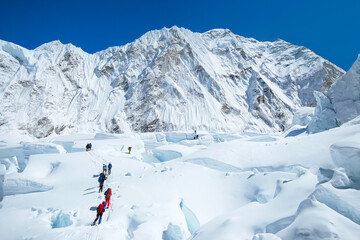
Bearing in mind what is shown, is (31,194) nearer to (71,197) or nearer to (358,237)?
(71,197)

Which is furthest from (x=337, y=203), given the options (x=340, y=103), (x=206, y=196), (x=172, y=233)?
(x=340, y=103)

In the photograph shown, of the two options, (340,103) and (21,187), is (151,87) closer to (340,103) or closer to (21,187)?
(340,103)

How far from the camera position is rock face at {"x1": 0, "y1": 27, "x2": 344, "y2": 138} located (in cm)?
4825

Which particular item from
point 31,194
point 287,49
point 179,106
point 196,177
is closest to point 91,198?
point 31,194

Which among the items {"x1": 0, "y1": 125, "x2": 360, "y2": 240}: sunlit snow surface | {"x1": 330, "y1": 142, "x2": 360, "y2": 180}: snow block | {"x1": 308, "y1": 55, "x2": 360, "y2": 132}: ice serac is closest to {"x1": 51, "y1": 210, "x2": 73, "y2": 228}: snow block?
{"x1": 0, "y1": 125, "x2": 360, "y2": 240}: sunlit snow surface

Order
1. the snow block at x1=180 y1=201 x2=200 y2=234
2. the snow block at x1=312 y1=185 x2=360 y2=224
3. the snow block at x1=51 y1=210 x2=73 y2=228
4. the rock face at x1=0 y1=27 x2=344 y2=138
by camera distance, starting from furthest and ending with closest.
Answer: the rock face at x1=0 y1=27 x2=344 y2=138 → the snow block at x1=180 y1=201 x2=200 y2=234 → the snow block at x1=51 y1=210 x2=73 y2=228 → the snow block at x1=312 y1=185 x2=360 y2=224

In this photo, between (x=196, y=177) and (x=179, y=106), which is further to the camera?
(x=179, y=106)

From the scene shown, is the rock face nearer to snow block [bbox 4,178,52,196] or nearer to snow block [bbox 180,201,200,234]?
snow block [bbox 4,178,52,196]

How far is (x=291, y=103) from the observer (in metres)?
63.6

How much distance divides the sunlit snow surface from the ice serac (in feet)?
35.3

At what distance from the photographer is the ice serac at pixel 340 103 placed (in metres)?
20.7

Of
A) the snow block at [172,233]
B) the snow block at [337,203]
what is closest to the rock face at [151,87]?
the snow block at [172,233]

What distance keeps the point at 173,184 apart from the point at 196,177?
168 centimetres

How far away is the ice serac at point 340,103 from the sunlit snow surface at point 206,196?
10.8 metres
